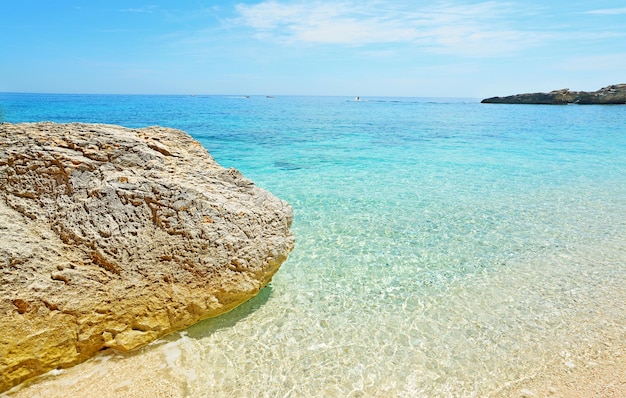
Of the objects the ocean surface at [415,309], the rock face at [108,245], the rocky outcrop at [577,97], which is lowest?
the ocean surface at [415,309]

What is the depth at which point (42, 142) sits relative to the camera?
3.75 meters

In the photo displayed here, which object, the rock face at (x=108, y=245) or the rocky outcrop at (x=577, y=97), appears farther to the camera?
the rocky outcrop at (x=577, y=97)

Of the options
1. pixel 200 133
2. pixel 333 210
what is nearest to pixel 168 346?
pixel 333 210

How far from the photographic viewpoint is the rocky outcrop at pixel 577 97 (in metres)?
55.0

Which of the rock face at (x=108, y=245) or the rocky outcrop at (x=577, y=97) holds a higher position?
the rocky outcrop at (x=577, y=97)

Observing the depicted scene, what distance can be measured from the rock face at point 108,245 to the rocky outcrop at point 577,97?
230 feet

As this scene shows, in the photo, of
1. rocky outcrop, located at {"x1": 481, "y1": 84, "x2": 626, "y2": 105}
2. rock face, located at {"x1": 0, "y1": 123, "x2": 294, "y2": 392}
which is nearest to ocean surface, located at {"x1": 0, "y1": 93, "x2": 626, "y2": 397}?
rock face, located at {"x1": 0, "y1": 123, "x2": 294, "y2": 392}

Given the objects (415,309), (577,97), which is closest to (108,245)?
(415,309)

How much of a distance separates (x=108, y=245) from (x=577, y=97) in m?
74.8

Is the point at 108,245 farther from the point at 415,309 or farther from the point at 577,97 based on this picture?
the point at 577,97

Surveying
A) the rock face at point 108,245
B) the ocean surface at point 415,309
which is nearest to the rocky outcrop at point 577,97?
the ocean surface at point 415,309

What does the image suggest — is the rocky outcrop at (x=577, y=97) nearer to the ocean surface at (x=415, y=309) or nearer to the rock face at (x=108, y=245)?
the ocean surface at (x=415, y=309)

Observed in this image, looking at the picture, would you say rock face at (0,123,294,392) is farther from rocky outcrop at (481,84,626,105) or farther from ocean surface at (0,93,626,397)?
rocky outcrop at (481,84,626,105)

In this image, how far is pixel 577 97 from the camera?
60250 mm
